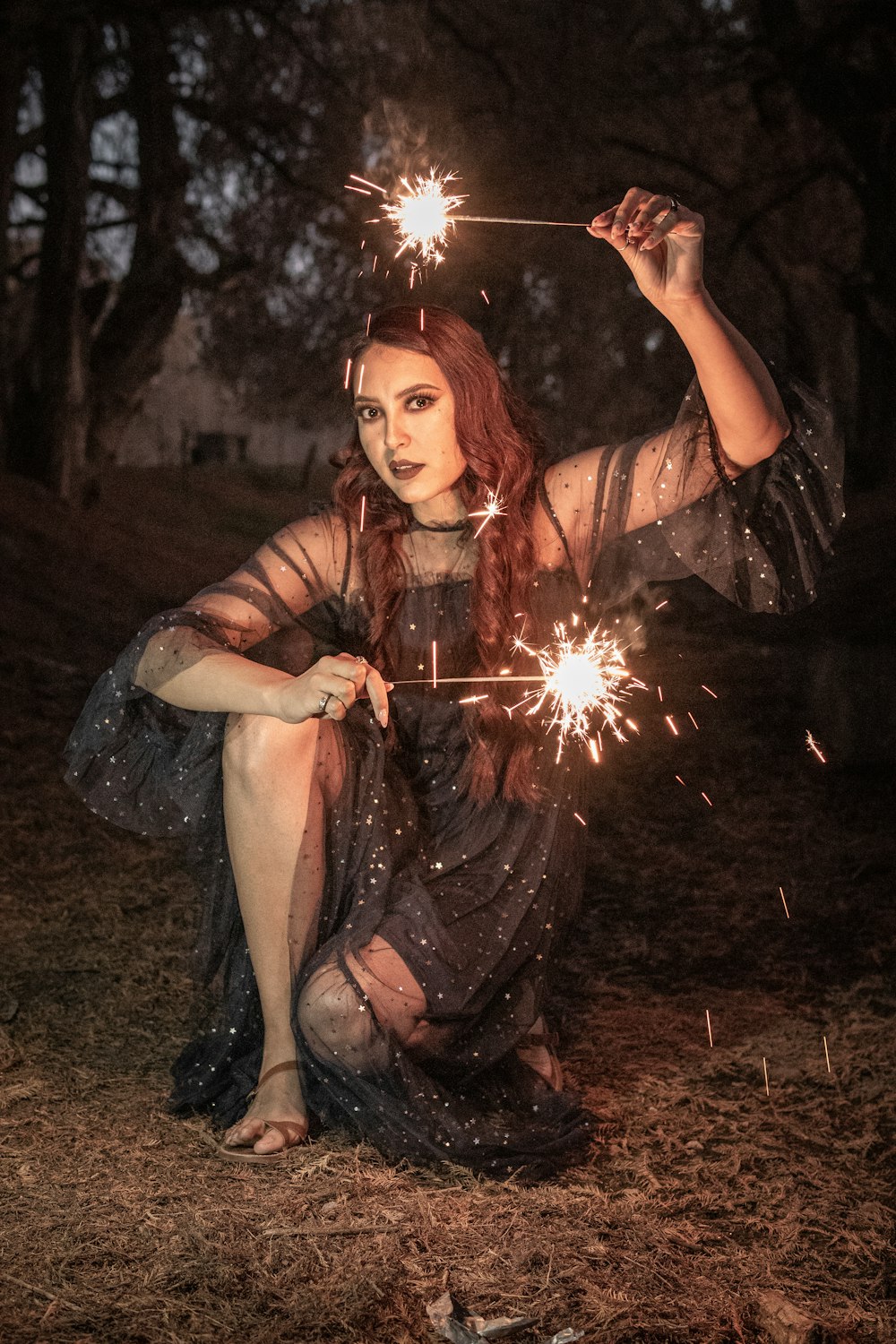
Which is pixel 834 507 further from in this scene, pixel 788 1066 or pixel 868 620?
pixel 868 620

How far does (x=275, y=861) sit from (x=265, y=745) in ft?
0.83

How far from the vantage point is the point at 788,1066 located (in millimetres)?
3508

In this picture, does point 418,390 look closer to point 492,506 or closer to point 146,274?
point 492,506

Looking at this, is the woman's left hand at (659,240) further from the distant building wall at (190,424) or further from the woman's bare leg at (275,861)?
the distant building wall at (190,424)

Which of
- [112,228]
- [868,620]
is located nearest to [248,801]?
[868,620]

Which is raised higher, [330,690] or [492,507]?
[492,507]

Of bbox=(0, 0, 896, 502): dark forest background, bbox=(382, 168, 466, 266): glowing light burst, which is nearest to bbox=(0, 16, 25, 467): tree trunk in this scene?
bbox=(0, 0, 896, 502): dark forest background

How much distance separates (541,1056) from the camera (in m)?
3.22

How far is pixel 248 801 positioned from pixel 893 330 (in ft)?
29.1

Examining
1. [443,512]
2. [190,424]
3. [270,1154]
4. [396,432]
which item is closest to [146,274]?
[443,512]

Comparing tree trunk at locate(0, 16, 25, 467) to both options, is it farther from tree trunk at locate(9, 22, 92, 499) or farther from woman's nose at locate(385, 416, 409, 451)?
woman's nose at locate(385, 416, 409, 451)

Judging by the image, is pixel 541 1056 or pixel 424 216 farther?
pixel 541 1056

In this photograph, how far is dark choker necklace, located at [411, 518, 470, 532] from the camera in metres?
3.22

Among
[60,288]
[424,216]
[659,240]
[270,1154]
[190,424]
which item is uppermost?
[190,424]
